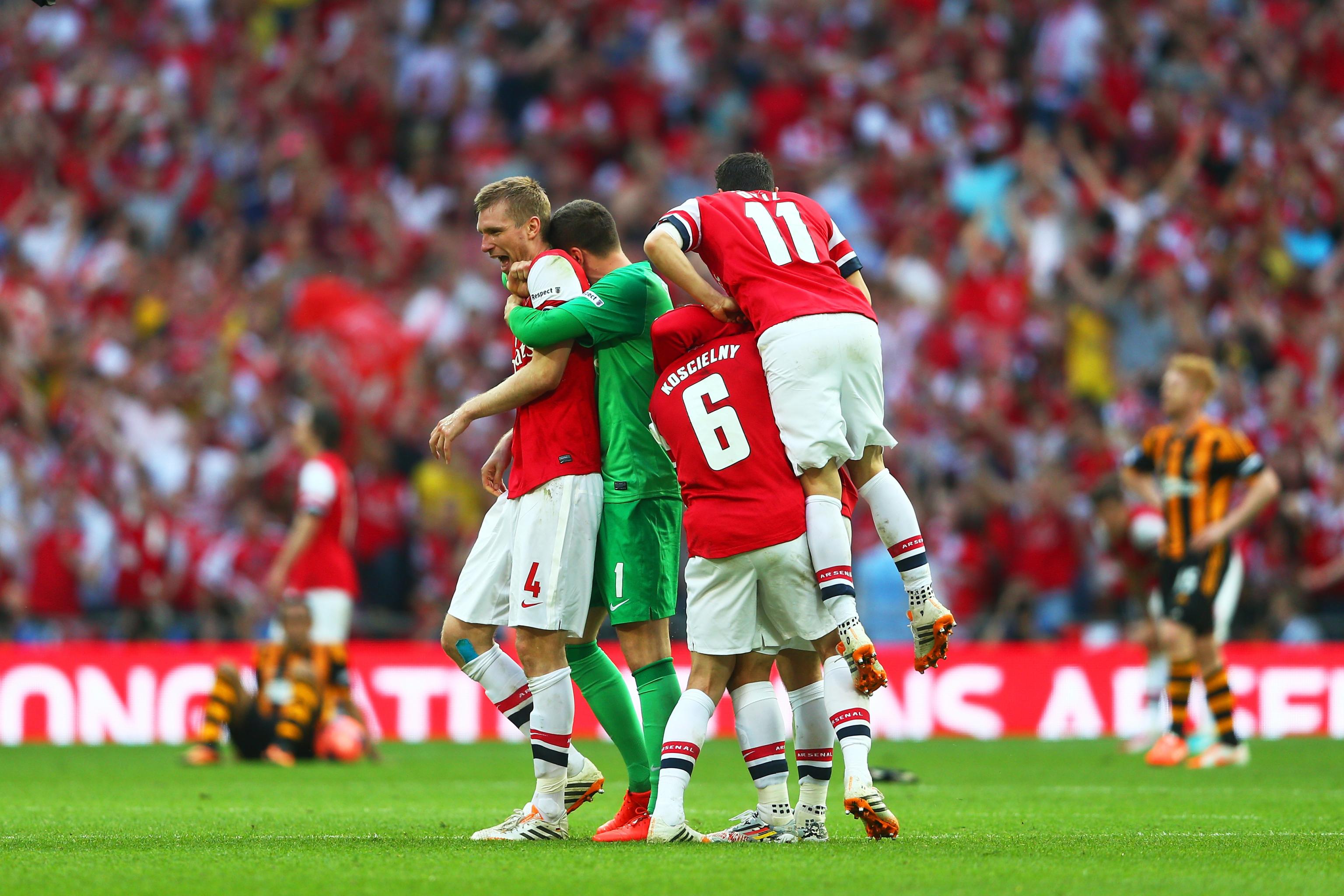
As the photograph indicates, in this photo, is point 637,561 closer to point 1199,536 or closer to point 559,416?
point 559,416

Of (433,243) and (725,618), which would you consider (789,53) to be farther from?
(725,618)

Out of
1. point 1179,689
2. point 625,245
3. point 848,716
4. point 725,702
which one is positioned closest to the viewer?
point 848,716

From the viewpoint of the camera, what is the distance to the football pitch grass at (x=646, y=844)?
4633 mm

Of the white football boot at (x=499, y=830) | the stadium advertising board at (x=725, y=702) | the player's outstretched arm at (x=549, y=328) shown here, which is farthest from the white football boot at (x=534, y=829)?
the stadium advertising board at (x=725, y=702)

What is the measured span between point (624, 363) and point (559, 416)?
0.30 metres

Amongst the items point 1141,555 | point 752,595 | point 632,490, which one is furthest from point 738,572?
point 1141,555

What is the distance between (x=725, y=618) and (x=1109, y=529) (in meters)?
8.20

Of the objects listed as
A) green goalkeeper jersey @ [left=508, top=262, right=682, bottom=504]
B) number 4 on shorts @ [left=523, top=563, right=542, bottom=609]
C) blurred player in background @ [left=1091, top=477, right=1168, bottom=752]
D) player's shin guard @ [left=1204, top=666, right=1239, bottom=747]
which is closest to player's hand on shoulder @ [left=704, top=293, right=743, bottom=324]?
green goalkeeper jersey @ [left=508, top=262, right=682, bottom=504]

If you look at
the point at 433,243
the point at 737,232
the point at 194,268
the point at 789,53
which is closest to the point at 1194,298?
the point at 789,53

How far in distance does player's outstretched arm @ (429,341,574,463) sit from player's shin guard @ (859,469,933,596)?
3.85 feet

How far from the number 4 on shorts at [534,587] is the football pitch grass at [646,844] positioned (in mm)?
832

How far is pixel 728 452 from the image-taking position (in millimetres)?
5727

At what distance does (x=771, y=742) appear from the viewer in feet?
19.0

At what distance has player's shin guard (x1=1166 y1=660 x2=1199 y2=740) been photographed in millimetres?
10547
